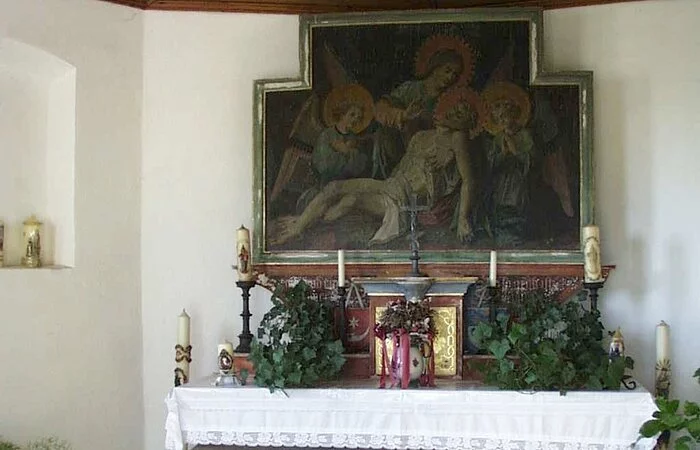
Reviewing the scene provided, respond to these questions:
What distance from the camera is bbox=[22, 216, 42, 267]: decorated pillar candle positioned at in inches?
188

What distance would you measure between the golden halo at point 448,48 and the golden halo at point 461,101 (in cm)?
5

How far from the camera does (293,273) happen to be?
4.93 meters

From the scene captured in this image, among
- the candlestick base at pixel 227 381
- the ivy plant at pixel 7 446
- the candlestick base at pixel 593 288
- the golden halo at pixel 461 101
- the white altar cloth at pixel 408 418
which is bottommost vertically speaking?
the ivy plant at pixel 7 446

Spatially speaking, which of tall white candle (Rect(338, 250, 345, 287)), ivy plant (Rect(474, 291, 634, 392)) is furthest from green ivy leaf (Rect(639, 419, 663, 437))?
tall white candle (Rect(338, 250, 345, 287))

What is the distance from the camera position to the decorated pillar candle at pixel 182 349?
15.6 ft

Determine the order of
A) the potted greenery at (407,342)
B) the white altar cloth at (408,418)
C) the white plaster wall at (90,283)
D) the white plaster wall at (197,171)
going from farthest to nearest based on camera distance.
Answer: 1. the white plaster wall at (197,171)
2. the white plaster wall at (90,283)
3. the potted greenery at (407,342)
4. the white altar cloth at (408,418)

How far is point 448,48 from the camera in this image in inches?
193

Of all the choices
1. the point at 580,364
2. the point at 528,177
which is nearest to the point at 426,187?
the point at 528,177

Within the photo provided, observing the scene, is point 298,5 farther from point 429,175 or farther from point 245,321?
point 245,321

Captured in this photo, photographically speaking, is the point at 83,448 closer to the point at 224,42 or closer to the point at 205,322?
the point at 205,322

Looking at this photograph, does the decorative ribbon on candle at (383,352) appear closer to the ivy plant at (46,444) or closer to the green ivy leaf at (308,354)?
the green ivy leaf at (308,354)

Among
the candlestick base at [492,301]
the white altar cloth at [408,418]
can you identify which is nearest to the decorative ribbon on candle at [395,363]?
the white altar cloth at [408,418]

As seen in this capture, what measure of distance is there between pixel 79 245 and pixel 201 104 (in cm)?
112

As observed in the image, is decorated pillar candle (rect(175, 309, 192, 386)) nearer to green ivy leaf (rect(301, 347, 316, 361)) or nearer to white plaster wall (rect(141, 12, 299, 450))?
white plaster wall (rect(141, 12, 299, 450))
